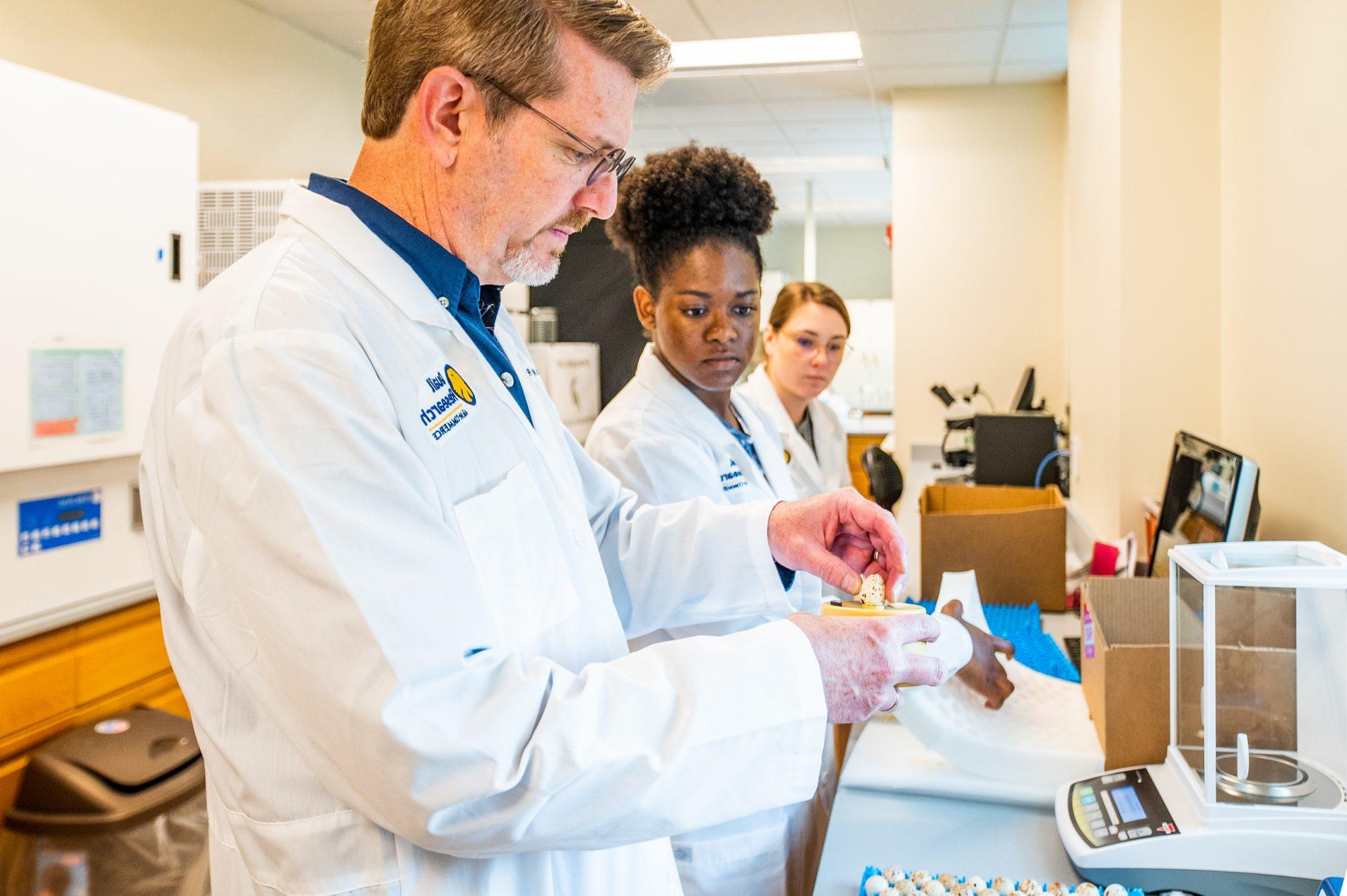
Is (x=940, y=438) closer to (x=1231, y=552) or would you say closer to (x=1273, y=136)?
(x=1273, y=136)

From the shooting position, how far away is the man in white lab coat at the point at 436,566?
648 mm

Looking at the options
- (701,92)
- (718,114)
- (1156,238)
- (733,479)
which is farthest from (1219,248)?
(718,114)

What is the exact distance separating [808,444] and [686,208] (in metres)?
1.52

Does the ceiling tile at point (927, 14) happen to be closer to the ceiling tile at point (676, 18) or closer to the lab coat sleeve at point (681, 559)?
the ceiling tile at point (676, 18)

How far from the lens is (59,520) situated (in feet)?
7.98

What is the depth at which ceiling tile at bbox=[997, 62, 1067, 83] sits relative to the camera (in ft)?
14.8

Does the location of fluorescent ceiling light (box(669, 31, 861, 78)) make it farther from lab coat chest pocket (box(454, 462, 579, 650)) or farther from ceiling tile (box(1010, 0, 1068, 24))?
lab coat chest pocket (box(454, 462, 579, 650))

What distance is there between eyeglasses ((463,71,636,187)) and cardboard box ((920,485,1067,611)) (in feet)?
4.79

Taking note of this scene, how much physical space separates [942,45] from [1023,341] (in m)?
1.53

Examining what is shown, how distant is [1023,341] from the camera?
16.1ft

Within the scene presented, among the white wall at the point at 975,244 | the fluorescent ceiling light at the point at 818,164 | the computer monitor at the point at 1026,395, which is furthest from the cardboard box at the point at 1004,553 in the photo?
the fluorescent ceiling light at the point at 818,164

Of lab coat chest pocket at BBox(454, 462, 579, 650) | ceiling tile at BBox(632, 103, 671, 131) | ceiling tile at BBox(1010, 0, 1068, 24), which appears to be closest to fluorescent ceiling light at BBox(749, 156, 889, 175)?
ceiling tile at BBox(632, 103, 671, 131)

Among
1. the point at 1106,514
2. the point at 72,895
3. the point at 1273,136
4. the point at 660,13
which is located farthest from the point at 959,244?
the point at 72,895

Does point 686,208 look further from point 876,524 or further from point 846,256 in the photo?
point 846,256
